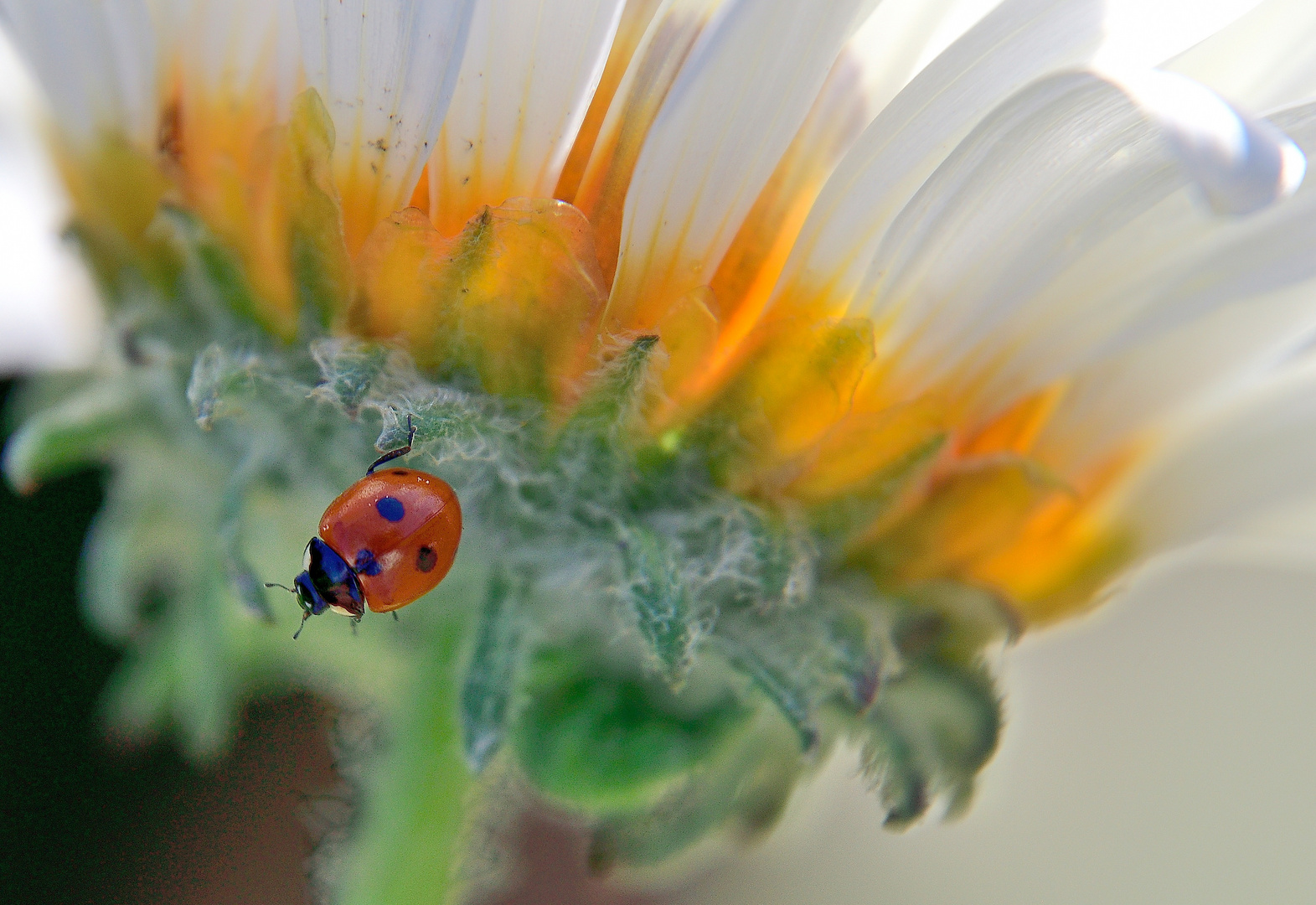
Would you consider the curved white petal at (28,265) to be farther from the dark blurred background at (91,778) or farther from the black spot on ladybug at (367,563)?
the dark blurred background at (91,778)

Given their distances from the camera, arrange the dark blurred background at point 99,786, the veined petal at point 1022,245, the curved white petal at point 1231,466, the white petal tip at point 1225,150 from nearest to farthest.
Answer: the white petal tip at point 1225,150, the veined petal at point 1022,245, the curved white petal at point 1231,466, the dark blurred background at point 99,786

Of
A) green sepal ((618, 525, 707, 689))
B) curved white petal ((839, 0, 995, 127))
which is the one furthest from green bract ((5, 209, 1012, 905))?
curved white petal ((839, 0, 995, 127))

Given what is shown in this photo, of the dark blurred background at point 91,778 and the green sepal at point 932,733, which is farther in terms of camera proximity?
the dark blurred background at point 91,778

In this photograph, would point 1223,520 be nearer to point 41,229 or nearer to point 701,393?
point 701,393

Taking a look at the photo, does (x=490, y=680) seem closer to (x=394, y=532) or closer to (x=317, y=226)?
(x=394, y=532)

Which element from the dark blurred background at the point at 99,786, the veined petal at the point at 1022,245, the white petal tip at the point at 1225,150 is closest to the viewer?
the white petal tip at the point at 1225,150

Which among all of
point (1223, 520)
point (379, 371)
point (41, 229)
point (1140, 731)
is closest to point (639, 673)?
point (379, 371)

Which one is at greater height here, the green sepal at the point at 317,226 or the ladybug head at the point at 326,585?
the green sepal at the point at 317,226

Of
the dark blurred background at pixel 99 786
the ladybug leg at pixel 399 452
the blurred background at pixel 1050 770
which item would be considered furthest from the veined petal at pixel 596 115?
the blurred background at pixel 1050 770

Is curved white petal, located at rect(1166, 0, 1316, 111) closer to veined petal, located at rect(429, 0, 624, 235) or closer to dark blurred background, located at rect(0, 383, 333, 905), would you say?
veined petal, located at rect(429, 0, 624, 235)
